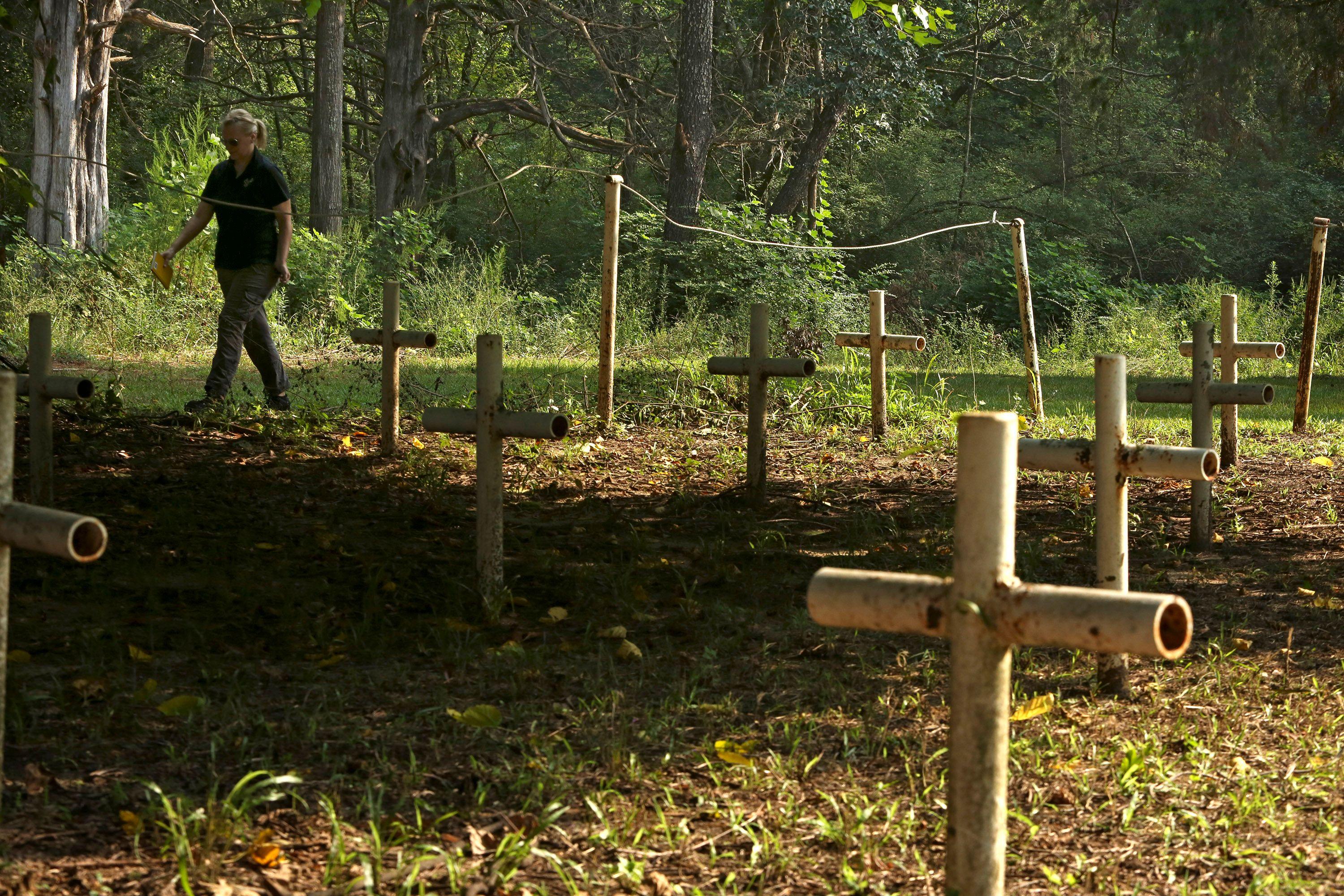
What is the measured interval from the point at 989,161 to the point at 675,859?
25.6 meters

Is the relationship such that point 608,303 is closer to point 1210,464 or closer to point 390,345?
point 390,345

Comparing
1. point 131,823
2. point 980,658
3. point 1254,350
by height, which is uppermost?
point 1254,350

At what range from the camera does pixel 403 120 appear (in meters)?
20.8

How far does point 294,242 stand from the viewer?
16281 millimetres

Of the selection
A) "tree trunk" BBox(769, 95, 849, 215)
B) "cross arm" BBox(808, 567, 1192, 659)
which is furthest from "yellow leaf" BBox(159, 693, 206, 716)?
"tree trunk" BBox(769, 95, 849, 215)

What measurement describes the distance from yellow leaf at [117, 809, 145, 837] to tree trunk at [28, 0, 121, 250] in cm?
1351

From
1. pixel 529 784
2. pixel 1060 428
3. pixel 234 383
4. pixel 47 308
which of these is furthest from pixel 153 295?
pixel 529 784

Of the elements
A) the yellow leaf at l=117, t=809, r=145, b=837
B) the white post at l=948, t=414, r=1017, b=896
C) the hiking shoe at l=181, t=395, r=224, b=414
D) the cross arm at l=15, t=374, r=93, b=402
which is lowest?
the yellow leaf at l=117, t=809, r=145, b=837

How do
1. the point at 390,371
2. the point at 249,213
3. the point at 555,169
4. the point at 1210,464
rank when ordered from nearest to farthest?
the point at 1210,464 → the point at 390,371 → the point at 249,213 → the point at 555,169

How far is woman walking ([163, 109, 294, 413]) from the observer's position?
8062 millimetres

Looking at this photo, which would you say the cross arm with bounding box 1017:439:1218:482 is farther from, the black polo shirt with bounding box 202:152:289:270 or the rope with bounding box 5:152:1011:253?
the black polo shirt with bounding box 202:152:289:270

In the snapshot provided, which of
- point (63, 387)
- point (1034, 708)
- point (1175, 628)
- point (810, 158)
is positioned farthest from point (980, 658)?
point (810, 158)

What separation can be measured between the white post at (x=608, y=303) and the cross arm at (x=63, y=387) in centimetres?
415

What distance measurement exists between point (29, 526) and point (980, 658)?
1.60 metres
